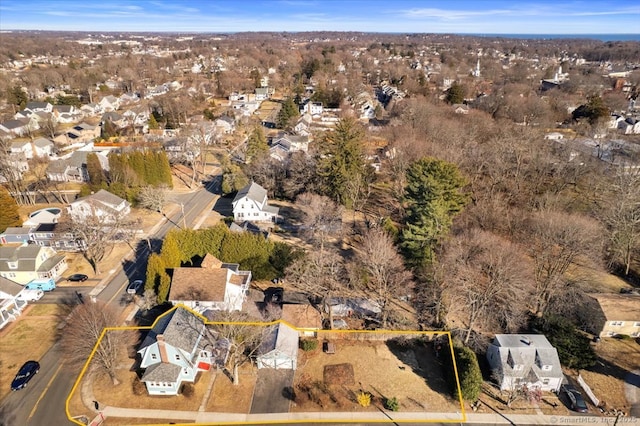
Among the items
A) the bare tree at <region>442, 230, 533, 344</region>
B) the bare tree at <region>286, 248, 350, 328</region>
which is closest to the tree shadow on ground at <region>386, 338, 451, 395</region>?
the bare tree at <region>442, 230, 533, 344</region>

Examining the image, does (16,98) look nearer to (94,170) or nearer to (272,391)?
(94,170)

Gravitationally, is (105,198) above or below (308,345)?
above

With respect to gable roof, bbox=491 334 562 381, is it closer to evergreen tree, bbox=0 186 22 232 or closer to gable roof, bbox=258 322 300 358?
gable roof, bbox=258 322 300 358

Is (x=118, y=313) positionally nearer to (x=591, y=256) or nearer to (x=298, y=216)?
(x=298, y=216)

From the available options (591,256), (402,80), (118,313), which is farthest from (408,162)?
(402,80)

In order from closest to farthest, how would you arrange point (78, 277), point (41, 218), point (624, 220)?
point (78, 277), point (624, 220), point (41, 218)

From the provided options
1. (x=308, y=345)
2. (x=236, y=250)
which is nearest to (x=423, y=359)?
(x=308, y=345)

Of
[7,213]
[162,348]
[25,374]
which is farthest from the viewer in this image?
[7,213]
